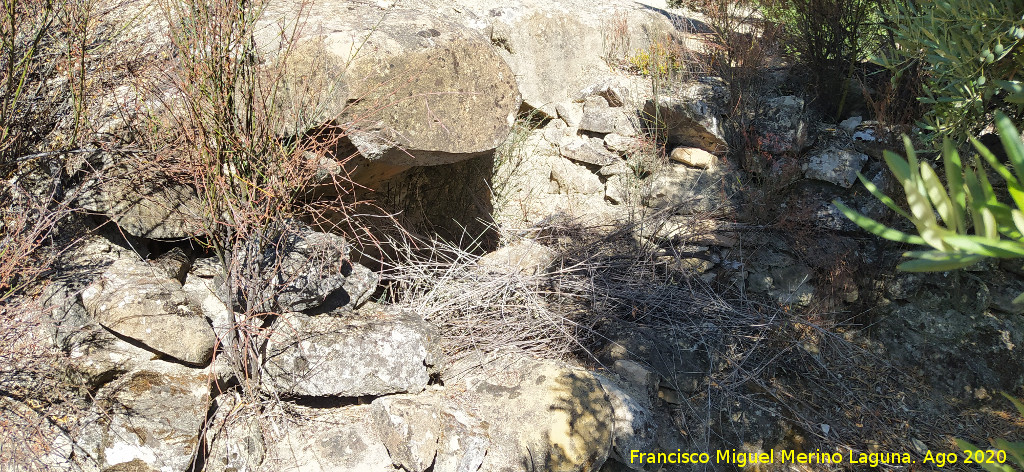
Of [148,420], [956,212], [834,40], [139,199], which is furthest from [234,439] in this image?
[834,40]

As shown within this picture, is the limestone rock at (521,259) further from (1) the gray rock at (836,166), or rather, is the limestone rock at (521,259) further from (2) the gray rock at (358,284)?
(1) the gray rock at (836,166)

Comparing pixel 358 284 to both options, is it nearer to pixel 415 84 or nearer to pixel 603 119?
pixel 415 84

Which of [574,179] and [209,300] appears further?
[574,179]

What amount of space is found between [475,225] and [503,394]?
77.4 inches

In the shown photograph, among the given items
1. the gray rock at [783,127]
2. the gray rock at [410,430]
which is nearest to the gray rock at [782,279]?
the gray rock at [783,127]

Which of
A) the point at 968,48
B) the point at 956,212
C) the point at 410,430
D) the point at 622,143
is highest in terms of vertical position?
the point at 968,48

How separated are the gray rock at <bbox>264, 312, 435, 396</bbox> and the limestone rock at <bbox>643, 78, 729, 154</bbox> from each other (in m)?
2.75

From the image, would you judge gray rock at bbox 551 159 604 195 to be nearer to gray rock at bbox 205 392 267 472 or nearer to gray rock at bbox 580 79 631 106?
gray rock at bbox 580 79 631 106

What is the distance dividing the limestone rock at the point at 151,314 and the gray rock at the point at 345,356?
0.30 m

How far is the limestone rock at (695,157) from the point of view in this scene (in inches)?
198

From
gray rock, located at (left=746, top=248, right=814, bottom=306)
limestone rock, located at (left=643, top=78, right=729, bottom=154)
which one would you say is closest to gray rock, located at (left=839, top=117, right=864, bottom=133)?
limestone rock, located at (left=643, top=78, right=729, bottom=154)

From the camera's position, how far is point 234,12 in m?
2.74

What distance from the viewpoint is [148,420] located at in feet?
8.60

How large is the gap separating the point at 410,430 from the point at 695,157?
10.3ft
